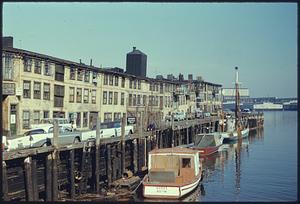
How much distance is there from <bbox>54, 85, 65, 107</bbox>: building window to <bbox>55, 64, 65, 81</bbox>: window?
91cm

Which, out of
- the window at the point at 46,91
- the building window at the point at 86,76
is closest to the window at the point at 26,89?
the window at the point at 46,91

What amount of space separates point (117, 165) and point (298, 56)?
2853 cm

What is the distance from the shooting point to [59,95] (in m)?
44.2

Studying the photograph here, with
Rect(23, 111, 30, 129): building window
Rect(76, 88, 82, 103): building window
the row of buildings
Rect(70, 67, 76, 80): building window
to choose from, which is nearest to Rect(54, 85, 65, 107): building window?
the row of buildings

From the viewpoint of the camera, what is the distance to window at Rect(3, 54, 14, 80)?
1454 inches

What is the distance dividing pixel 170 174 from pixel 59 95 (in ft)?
65.7

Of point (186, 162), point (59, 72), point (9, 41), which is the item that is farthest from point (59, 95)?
point (186, 162)

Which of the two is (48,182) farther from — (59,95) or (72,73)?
(72,73)

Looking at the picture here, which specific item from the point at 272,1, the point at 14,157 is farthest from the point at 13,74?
the point at 272,1

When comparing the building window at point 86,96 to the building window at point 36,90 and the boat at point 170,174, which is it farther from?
the boat at point 170,174

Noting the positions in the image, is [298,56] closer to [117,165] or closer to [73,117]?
[117,165]

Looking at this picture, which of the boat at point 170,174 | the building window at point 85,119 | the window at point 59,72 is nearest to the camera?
the boat at point 170,174

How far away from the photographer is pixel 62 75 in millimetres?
44938

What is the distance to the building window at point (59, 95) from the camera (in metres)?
43.6
